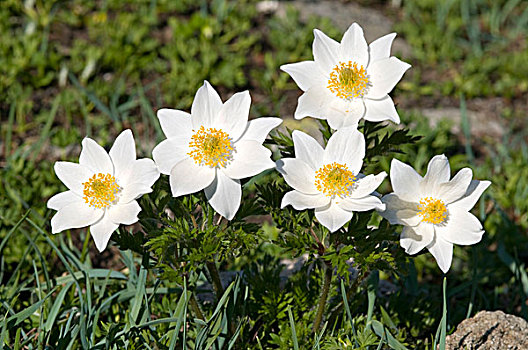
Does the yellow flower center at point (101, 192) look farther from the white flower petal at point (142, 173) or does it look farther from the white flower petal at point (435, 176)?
the white flower petal at point (435, 176)

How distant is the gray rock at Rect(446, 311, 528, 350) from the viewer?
88.4 inches

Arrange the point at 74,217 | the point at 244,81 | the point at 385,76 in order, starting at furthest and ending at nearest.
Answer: the point at 244,81 < the point at 385,76 < the point at 74,217

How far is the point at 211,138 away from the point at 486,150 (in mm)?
3023

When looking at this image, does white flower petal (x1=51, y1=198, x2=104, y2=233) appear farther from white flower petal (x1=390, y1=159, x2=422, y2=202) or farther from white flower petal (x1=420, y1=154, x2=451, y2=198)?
white flower petal (x1=420, y1=154, x2=451, y2=198)

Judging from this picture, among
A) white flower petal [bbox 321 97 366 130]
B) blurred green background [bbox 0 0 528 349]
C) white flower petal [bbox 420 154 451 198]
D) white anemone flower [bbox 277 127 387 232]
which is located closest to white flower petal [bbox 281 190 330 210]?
white anemone flower [bbox 277 127 387 232]

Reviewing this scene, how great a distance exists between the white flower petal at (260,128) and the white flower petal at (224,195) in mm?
146

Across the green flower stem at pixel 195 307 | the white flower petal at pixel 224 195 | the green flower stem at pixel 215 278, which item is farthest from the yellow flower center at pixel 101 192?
the green flower stem at pixel 195 307

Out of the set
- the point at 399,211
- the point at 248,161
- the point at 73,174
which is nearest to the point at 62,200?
the point at 73,174

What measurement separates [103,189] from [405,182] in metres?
0.95

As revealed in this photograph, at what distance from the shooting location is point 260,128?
1872 millimetres

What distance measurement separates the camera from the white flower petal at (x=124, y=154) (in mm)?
1935

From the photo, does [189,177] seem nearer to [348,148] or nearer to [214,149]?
[214,149]

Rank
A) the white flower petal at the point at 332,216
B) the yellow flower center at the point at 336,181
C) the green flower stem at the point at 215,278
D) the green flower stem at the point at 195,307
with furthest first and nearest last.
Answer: the green flower stem at the point at 195,307 < the green flower stem at the point at 215,278 < the yellow flower center at the point at 336,181 < the white flower petal at the point at 332,216

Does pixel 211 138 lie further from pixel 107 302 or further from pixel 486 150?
pixel 486 150
